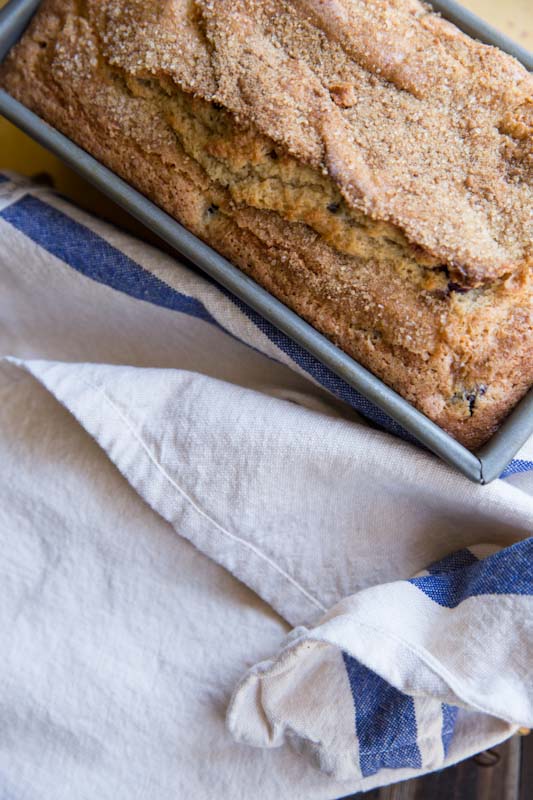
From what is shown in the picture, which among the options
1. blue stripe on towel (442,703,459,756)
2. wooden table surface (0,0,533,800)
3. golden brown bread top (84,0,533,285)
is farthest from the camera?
wooden table surface (0,0,533,800)

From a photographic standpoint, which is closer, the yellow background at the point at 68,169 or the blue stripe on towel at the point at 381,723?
the blue stripe on towel at the point at 381,723

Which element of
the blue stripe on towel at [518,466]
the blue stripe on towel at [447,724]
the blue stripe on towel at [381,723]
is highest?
the blue stripe on towel at [518,466]

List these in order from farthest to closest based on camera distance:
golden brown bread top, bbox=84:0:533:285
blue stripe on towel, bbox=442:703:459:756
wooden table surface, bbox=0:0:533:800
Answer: wooden table surface, bbox=0:0:533:800 → blue stripe on towel, bbox=442:703:459:756 → golden brown bread top, bbox=84:0:533:285

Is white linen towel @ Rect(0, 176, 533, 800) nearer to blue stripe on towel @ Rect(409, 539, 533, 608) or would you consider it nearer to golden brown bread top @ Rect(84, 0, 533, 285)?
blue stripe on towel @ Rect(409, 539, 533, 608)

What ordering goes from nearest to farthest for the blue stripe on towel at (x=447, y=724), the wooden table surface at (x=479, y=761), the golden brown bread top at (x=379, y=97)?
the golden brown bread top at (x=379, y=97), the blue stripe on towel at (x=447, y=724), the wooden table surface at (x=479, y=761)

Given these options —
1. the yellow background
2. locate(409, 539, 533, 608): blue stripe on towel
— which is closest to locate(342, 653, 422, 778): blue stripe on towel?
locate(409, 539, 533, 608): blue stripe on towel

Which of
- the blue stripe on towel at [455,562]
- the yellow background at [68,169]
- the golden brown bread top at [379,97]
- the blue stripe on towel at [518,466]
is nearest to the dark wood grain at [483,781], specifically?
the blue stripe on towel at [455,562]

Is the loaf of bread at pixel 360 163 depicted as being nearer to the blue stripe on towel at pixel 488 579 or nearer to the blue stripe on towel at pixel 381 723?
the blue stripe on towel at pixel 488 579
